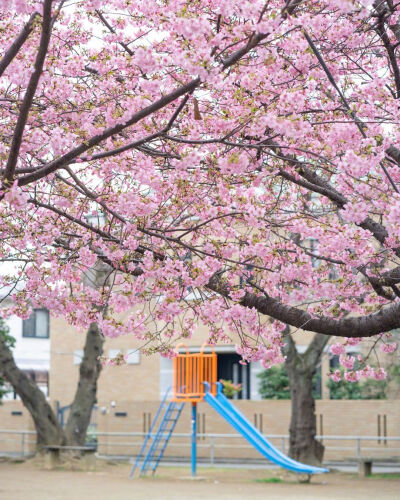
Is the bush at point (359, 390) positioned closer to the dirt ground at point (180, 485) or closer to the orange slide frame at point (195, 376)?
the dirt ground at point (180, 485)

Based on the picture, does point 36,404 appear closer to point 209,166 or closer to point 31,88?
point 209,166

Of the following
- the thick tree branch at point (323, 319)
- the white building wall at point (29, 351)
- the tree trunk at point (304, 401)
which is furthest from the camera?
the white building wall at point (29, 351)

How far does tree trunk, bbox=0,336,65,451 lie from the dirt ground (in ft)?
2.48

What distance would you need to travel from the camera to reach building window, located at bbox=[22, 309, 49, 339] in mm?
44188

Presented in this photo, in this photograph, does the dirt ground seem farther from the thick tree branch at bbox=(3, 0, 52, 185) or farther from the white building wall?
the white building wall

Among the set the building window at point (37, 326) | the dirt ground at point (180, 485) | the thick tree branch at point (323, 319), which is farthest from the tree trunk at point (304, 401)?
the building window at point (37, 326)

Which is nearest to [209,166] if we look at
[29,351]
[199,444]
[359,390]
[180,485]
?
[180,485]

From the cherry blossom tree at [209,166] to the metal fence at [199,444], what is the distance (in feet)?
50.5

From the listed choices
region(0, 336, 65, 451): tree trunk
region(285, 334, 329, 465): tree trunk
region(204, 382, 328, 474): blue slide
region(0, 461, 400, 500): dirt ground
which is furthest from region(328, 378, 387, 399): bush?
region(0, 336, 65, 451): tree trunk

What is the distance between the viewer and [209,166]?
7141mm

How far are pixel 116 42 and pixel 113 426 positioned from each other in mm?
20940

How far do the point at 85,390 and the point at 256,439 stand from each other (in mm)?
4524

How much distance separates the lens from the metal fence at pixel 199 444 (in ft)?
79.4

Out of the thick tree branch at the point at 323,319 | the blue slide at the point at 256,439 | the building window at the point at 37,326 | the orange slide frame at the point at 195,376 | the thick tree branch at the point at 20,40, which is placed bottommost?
the blue slide at the point at 256,439
